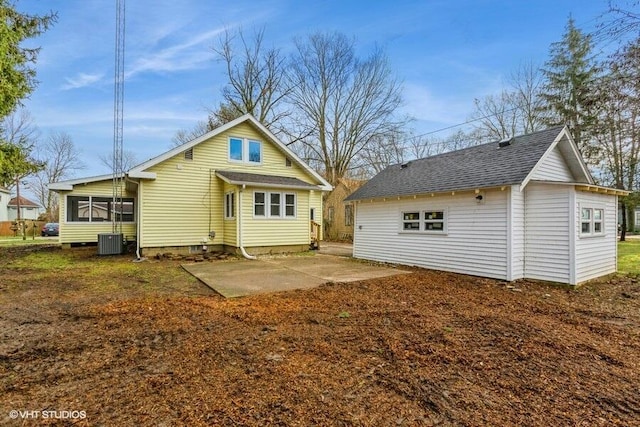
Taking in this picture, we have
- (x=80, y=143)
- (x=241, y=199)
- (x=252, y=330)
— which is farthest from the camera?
(x=80, y=143)

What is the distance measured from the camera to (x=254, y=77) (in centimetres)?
2389

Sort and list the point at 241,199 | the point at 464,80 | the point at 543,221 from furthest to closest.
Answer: the point at 464,80 < the point at 241,199 < the point at 543,221

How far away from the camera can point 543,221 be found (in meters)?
7.93

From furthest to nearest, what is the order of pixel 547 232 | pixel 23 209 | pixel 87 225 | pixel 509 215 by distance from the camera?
pixel 23 209, pixel 87 225, pixel 509 215, pixel 547 232

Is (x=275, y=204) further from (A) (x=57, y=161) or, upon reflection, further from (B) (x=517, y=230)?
(A) (x=57, y=161)

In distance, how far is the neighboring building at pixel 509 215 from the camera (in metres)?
7.72

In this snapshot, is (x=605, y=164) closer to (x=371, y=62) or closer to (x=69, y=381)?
(x=371, y=62)

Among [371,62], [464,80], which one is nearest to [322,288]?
[464,80]

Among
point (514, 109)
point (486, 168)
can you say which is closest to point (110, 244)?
point (486, 168)

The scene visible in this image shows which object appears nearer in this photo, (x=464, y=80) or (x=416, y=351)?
(x=416, y=351)

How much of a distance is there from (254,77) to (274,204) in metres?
14.9

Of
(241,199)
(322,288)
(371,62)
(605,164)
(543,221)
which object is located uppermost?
(371,62)

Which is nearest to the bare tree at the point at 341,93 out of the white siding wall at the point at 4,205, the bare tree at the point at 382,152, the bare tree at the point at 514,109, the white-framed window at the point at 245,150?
the bare tree at the point at 382,152

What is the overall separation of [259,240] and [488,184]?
326 inches
